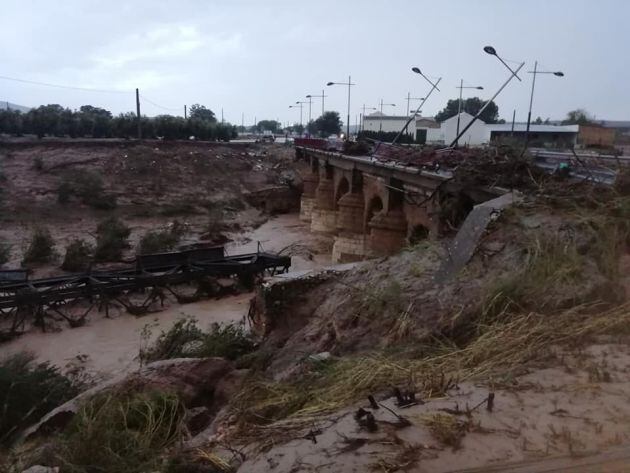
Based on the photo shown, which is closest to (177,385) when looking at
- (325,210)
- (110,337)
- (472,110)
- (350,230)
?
(110,337)

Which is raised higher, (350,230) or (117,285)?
(350,230)

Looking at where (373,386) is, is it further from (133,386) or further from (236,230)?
(236,230)

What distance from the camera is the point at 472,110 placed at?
89.2m

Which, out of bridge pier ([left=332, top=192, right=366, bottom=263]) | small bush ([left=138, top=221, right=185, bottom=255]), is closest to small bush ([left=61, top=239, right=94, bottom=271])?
small bush ([left=138, top=221, right=185, bottom=255])

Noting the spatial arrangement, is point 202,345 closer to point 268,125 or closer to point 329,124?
point 329,124

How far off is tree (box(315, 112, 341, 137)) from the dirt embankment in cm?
4355

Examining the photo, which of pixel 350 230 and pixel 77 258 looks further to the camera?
pixel 350 230

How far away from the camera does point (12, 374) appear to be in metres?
9.76

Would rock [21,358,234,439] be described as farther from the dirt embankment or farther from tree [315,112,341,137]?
tree [315,112,341,137]

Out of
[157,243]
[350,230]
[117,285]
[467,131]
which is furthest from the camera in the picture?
[467,131]

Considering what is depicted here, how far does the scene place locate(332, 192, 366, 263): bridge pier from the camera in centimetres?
2492

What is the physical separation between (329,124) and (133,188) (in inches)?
2446

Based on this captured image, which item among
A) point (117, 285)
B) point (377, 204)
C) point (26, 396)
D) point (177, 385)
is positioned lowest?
point (117, 285)

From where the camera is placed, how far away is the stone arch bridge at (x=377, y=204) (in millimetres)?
14781
